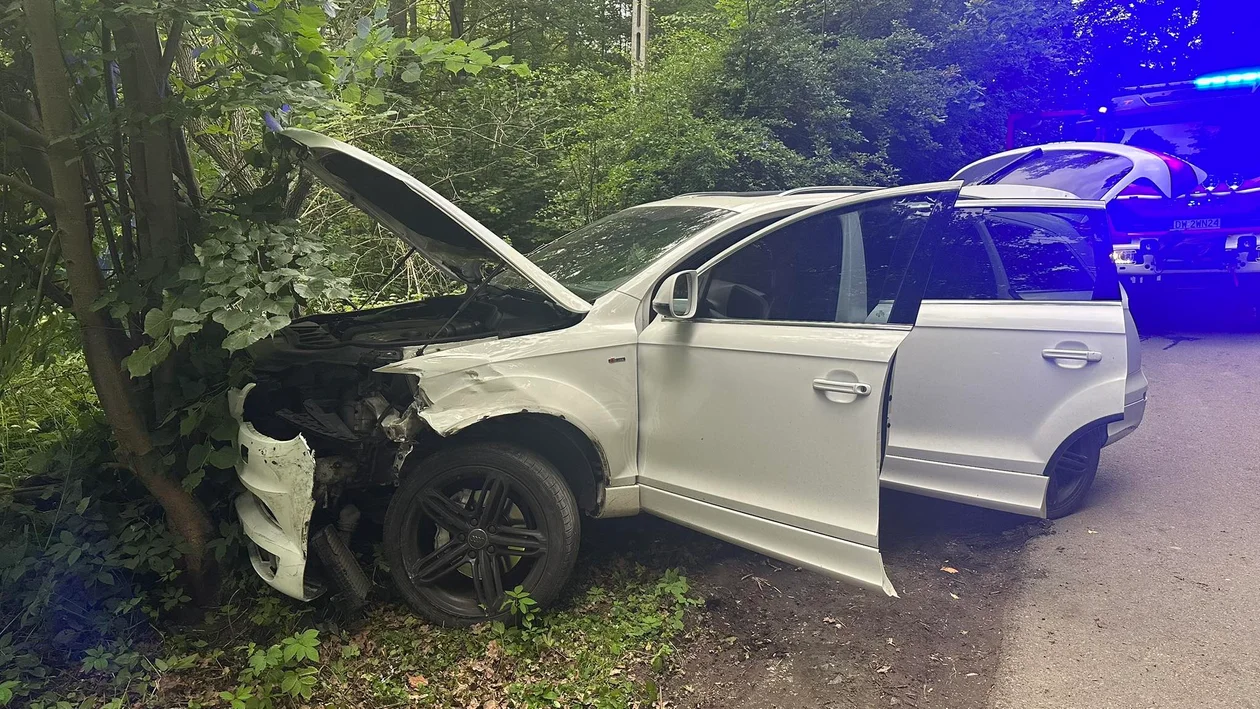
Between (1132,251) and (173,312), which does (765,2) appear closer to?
(1132,251)

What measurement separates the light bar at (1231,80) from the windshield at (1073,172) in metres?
2.98

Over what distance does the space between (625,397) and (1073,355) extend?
93.1 inches

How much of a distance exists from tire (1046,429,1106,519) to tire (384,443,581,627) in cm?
292

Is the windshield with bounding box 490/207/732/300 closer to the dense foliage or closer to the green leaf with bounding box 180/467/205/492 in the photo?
the dense foliage

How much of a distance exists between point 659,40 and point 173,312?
33.3 ft

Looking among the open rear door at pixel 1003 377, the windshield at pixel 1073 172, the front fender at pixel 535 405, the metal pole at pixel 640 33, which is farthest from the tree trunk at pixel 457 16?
the front fender at pixel 535 405

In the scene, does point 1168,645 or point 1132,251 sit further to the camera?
point 1132,251

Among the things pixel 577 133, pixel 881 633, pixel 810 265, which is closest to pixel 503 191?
pixel 577 133

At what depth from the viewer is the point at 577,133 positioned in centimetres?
897

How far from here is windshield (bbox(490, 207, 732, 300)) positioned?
3.62 metres

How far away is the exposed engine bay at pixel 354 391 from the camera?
309 cm

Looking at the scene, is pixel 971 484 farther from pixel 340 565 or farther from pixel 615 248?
pixel 340 565

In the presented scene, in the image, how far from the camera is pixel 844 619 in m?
3.46

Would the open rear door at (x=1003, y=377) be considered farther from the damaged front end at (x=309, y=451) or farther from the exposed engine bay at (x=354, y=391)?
the damaged front end at (x=309, y=451)
